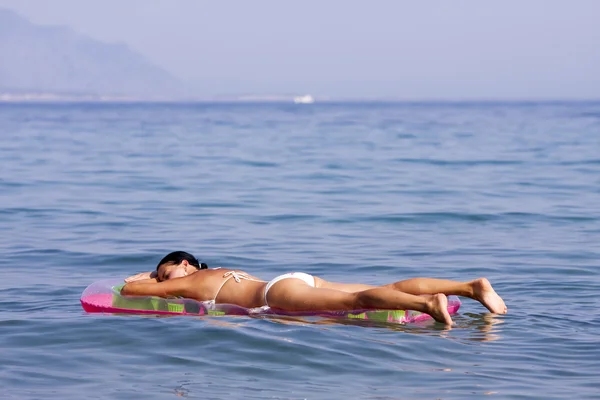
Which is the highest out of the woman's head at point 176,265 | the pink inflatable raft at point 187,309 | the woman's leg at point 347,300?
the woman's head at point 176,265

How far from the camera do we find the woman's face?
23.7 feet

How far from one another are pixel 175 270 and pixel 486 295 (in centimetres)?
236

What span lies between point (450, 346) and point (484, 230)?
6146 millimetres

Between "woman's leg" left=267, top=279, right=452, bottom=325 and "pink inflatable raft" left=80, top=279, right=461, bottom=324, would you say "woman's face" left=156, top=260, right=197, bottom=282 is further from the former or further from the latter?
"woman's leg" left=267, top=279, right=452, bottom=325

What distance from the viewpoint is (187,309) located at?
6973 mm

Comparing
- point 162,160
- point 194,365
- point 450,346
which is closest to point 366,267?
point 450,346

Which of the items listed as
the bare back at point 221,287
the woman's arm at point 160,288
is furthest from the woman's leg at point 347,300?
the woman's arm at point 160,288

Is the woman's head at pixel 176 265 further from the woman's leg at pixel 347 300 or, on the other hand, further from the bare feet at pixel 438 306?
the bare feet at pixel 438 306

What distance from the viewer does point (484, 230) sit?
12109 mm

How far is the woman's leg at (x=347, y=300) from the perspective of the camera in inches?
247

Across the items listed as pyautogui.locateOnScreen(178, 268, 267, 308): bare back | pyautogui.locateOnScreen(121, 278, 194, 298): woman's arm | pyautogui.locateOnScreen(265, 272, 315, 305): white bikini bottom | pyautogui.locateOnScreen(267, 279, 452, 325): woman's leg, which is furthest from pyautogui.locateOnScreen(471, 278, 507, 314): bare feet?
pyautogui.locateOnScreen(121, 278, 194, 298): woman's arm

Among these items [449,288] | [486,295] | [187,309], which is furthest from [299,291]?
[486,295]

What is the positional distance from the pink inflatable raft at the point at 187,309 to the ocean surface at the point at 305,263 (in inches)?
4.9

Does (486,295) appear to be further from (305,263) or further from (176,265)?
(305,263)
